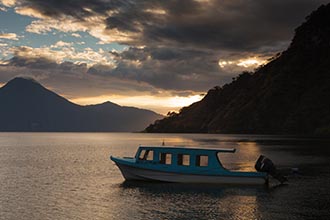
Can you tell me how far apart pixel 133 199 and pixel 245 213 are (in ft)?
39.0

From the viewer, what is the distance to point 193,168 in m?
48.0

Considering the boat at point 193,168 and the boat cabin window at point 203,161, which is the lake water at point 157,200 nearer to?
the boat at point 193,168

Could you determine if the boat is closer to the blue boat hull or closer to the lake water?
the blue boat hull

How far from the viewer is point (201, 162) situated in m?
49.7

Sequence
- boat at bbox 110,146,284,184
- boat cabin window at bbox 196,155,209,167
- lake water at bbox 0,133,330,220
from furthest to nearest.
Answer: boat cabin window at bbox 196,155,209,167
boat at bbox 110,146,284,184
lake water at bbox 0,133,330,220

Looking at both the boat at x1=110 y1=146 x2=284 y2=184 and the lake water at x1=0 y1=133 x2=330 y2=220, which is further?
the boat at x1=110 y1=146 x2=284 y2=184

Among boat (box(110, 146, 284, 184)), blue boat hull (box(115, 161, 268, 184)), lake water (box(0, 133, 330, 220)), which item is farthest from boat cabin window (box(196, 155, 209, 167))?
lake water (box(0, 133, 330, 220))

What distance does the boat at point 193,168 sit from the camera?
47.4 metres

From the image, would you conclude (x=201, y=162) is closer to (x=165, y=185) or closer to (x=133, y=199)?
(x=165, y=185)

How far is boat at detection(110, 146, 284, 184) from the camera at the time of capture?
4738cm

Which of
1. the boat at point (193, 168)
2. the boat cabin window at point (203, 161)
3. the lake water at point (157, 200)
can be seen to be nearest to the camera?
the lake water at point (157, 200)

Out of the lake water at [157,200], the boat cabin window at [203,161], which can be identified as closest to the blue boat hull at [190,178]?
the lake water at [157,200]

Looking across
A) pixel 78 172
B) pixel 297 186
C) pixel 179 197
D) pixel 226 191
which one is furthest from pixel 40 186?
pixel 297 186

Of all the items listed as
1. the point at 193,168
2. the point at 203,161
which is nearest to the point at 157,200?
A: the point at 193,168
